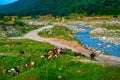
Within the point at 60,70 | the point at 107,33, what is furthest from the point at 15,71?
the point at 107,33

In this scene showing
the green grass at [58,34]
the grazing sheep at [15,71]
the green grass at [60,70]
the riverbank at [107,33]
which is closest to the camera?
the green grass at [60,70]

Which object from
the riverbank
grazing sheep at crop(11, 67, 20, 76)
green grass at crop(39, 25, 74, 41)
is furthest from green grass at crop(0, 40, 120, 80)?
green grass at crop(39, 25, 74, 41)

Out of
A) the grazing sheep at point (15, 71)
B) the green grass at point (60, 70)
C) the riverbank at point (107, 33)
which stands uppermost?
the green grass at point (60, 70)

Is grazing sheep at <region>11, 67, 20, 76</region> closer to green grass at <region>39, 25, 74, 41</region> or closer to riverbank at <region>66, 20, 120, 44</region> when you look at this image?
riverbank at <region>66, 20, 120, 44</region>

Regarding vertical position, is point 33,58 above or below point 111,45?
above

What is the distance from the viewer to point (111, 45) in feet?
260

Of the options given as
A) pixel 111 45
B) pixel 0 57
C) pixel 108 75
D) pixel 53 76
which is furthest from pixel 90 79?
pixel 111 45

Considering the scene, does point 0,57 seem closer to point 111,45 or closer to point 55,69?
point 55,69

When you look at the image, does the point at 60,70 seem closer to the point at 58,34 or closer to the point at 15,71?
the point at 15,71

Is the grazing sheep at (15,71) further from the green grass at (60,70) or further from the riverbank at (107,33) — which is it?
the riverbank at (107,33)

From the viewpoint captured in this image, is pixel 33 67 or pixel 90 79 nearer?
pixel 90 79

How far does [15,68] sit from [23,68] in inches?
40.9

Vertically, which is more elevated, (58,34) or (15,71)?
(15,71)

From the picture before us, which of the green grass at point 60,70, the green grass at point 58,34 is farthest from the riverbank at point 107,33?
the green grass at point 60,70
